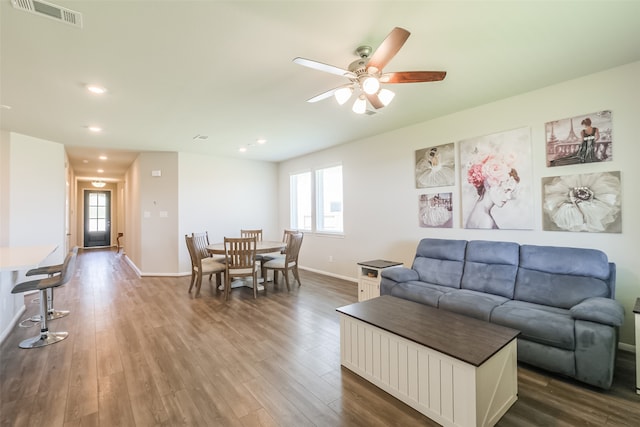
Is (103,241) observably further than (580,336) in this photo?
Yes

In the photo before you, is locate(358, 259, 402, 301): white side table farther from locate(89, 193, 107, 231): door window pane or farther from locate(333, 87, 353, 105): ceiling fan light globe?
locate(89, 193, 107, 231): door window pane

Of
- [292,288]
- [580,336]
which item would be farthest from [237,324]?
[580,336]

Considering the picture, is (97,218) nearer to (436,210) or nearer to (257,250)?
(257,250)

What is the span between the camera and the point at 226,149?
18.9 ft

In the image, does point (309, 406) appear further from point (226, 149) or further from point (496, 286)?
point (226, 149)

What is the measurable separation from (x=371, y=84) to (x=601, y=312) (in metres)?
2.40

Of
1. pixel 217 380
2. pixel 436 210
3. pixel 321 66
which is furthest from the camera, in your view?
pixel 436 210

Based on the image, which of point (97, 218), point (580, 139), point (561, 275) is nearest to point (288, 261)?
point (561, 275)

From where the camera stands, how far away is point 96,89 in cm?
289

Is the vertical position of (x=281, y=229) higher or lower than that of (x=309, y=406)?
higher

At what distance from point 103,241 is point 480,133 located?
13616mm

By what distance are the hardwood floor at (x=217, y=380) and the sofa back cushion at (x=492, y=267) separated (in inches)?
32.4

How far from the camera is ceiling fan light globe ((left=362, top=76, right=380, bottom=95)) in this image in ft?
6.57

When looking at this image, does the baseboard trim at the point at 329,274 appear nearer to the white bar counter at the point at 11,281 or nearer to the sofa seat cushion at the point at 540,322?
the sofa seat cushion at the point at 540,322
